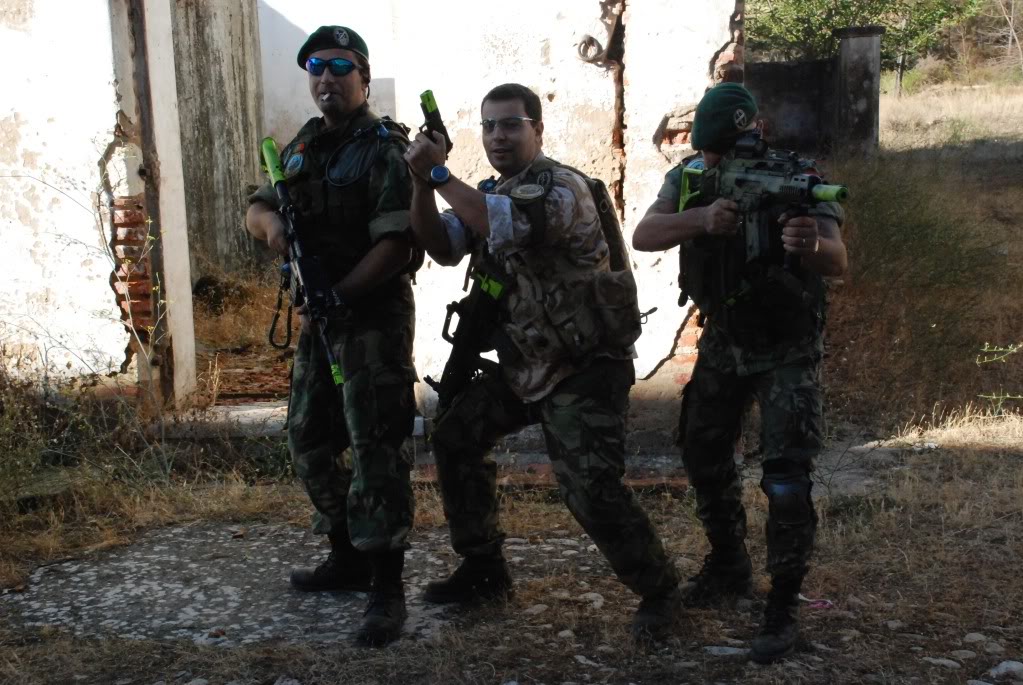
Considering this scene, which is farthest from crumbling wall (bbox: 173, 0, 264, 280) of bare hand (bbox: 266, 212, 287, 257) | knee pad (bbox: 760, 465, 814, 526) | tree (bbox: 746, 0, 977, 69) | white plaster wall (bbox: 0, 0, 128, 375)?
tree (bbox: 746, 0, 977, 69)

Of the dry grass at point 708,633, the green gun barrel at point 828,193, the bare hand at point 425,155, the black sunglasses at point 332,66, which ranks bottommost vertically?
the dry grass at point 708,633

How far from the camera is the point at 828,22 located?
17.8 meters

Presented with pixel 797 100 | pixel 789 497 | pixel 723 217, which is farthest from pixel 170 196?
pixel 797 100

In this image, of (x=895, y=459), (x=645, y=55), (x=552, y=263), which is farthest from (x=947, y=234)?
(x=552, y=263)

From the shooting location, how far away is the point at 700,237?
3209 millimetres

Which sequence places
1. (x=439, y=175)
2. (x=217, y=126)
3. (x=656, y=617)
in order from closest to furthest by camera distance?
1. (x=439, y=175)
2. (x=656, y=617)
3. (x=217, y=126)

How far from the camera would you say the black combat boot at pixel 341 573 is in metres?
3.81

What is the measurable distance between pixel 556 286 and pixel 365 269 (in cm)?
62

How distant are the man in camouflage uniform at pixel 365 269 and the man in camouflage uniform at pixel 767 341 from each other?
31.3 inches

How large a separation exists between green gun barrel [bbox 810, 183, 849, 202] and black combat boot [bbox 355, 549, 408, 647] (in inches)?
64.8

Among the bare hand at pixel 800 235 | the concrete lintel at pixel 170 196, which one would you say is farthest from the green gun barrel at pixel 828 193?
the concrete lintel at pixel 170 196

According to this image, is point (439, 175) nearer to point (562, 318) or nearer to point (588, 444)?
point (562, 318)

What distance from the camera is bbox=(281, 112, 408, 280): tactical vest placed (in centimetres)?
340

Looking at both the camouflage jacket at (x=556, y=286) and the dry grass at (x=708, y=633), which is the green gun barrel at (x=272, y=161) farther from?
the dry grass at (x=708, y=633)
